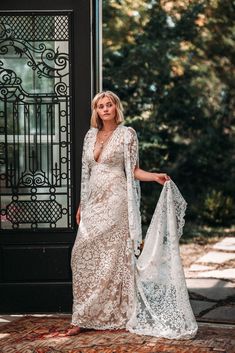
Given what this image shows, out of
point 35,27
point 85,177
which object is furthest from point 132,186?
point 35,27

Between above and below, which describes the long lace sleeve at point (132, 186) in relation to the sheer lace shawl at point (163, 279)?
above

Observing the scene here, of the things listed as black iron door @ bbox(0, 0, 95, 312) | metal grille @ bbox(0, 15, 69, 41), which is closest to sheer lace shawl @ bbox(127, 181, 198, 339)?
black iron door @ bbox(0, 0, 95, 312)

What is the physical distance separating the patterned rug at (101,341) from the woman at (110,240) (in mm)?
151

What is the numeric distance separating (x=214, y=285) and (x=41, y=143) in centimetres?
215

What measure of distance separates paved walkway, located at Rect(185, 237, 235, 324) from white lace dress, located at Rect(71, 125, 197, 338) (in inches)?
25.7

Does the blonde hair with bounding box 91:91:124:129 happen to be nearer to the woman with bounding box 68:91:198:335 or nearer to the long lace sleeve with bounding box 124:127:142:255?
the woman with bounding box 68:91:198:335

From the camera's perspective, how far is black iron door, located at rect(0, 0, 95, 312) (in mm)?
5219

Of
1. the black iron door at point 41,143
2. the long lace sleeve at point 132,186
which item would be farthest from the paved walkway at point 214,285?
the black iron door at point 41,143

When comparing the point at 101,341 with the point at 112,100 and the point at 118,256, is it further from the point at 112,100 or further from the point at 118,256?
the point at 112,100

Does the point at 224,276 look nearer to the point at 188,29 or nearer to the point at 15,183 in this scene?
the point at 15,183

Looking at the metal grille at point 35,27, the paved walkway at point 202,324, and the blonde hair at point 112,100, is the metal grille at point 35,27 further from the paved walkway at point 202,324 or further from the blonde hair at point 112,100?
the paved walkway at point 202,324

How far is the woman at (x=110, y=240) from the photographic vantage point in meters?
4.57

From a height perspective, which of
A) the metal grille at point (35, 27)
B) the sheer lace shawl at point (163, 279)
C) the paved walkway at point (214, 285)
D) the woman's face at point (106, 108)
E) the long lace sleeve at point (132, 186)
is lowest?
the paved walkway at point (214, 285)

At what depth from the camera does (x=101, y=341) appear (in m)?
4.30
